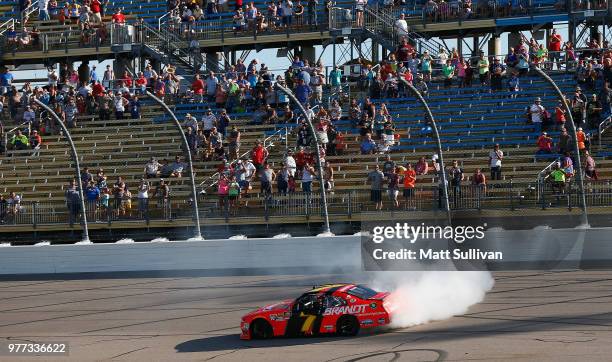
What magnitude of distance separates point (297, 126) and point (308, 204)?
22.4 ft

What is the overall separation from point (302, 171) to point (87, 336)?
13127 millimetres

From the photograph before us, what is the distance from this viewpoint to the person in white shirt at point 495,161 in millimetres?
32906

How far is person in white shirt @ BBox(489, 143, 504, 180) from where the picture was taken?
3291 centimetres

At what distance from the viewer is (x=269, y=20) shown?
46.0 m

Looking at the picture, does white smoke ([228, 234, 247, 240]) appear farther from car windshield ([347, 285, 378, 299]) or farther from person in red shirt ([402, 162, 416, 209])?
car windshield ([347, 285, 378, 299])

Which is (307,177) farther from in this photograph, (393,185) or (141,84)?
(141,84)

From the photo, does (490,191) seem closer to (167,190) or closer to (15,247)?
(167,190)

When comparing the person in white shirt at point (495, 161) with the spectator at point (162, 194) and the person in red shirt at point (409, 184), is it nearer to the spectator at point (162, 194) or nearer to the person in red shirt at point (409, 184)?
the person in red shirt at point (409, 184)

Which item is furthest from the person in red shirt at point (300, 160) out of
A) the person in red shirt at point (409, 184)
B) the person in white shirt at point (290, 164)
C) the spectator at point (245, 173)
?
the person in red shirt at point (409, 184)

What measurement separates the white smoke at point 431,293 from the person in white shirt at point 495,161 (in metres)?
8.63

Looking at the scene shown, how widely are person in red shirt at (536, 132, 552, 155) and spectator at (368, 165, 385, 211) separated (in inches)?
173

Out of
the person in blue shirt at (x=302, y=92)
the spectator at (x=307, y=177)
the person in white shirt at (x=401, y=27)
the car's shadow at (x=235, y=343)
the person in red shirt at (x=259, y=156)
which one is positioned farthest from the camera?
the person in white shirt at (x=401, y=27)

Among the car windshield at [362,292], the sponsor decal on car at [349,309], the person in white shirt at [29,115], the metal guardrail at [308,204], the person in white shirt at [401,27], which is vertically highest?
the person in white shirt at [401,27]

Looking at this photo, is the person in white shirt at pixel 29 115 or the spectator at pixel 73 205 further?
the person in white shirt at pixel 29 115
